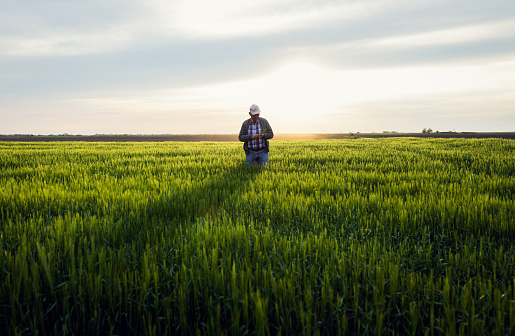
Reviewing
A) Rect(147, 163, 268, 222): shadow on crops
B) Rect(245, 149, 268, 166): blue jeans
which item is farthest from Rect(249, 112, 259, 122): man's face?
Rect(147, 163, 268, 222): shadow on crops

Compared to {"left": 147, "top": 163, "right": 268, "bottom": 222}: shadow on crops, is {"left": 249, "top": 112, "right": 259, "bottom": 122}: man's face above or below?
above

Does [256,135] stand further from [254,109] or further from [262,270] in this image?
[262,270]

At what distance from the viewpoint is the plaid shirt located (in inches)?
287

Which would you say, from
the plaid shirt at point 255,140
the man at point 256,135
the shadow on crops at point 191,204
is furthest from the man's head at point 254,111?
the shadow on crops at point 191,204

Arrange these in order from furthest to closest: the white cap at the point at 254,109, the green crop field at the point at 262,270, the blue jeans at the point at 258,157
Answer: the blue jeans at the point at 258,157
the white cap at the point at 254,109
the green crop field at the point at 262,270

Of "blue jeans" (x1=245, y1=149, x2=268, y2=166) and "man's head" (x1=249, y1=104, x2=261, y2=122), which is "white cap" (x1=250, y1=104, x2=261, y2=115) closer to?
"man's head" (x1=249, y1=104, x2=261, y2=122)

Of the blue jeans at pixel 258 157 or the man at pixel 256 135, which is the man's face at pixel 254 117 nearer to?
the man at pixel 256 135

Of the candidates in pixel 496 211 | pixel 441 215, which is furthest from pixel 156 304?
pixel 496 211

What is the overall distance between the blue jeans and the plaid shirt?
0.22 meters

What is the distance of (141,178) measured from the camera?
5574mm

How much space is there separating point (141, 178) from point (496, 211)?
19.8 ft

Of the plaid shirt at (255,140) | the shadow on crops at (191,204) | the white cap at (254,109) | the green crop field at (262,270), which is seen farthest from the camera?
the plaid shirt at (255,140)

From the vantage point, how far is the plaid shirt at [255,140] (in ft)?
23.9

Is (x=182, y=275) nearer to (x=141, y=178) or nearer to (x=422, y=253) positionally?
(x=422, y=253)
